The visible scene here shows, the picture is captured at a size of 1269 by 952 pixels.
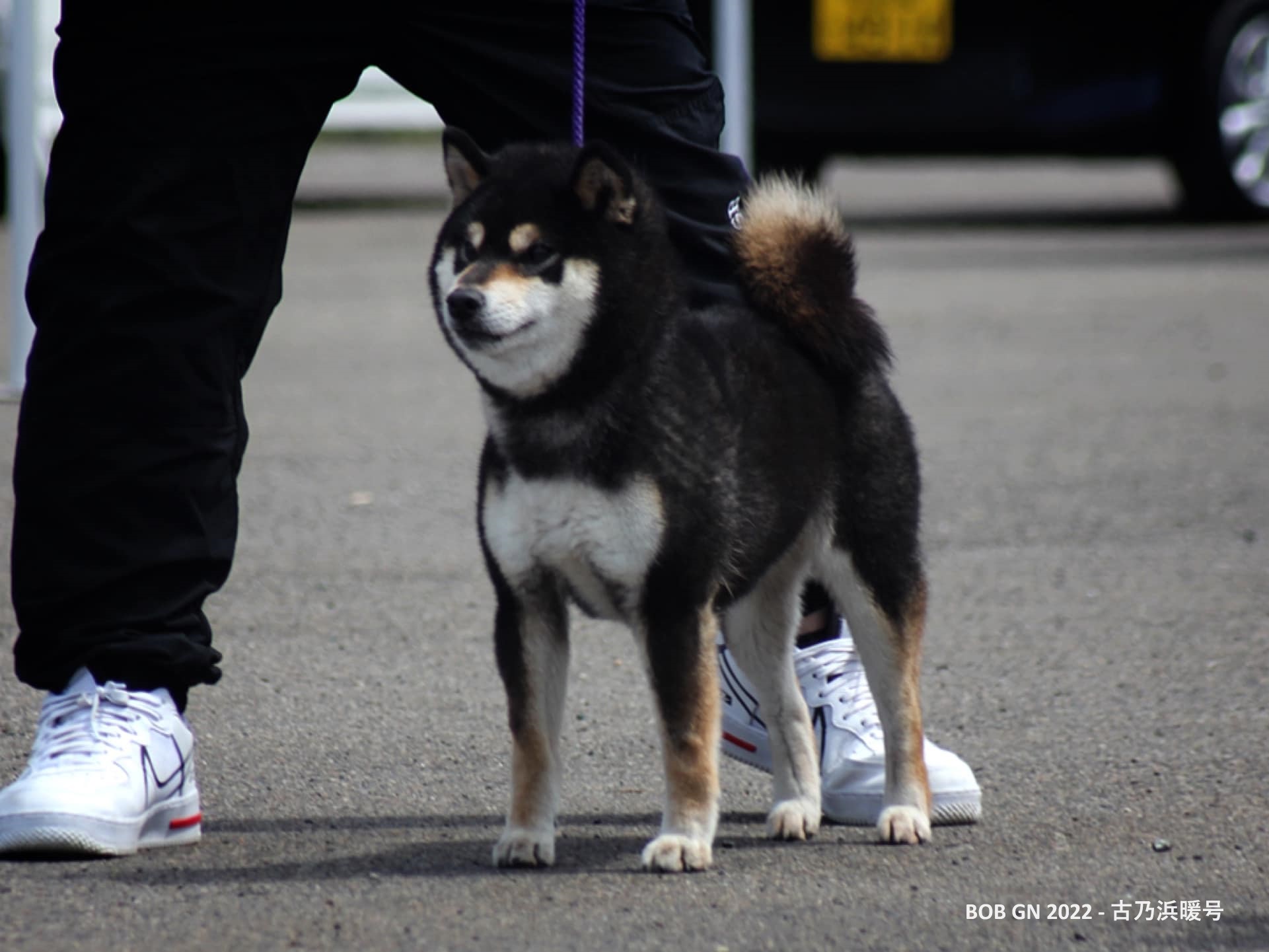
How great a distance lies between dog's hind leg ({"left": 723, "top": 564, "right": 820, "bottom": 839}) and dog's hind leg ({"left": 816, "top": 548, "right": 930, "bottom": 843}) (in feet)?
0.36

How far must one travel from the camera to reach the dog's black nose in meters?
2.80

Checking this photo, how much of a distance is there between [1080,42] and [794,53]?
4.75 feet

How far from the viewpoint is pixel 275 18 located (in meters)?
3.18

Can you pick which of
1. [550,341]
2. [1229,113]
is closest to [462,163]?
[550,341]

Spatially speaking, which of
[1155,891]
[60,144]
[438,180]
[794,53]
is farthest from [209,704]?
[438,180]

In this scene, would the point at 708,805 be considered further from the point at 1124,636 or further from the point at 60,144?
the point at 1124,636

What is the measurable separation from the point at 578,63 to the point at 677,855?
116 centimetres

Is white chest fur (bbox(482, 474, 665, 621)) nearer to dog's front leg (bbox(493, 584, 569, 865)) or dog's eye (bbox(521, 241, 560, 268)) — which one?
dog's front leg (bbox(493, 584, 569, 865))

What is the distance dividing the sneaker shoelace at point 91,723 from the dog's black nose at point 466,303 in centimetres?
79

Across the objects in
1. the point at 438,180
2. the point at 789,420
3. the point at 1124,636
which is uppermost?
the point at 789,420

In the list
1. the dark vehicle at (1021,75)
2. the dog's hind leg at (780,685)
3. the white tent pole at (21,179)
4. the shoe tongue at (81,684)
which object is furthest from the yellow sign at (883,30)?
the shoe tongue at (81,684)

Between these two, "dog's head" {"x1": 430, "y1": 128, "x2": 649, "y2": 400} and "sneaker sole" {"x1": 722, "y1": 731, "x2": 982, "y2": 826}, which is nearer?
"dog's head" {"x1": 430, "y1": 128, "x2": 649, "y2": 400}

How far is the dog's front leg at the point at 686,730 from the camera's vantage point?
2.87m

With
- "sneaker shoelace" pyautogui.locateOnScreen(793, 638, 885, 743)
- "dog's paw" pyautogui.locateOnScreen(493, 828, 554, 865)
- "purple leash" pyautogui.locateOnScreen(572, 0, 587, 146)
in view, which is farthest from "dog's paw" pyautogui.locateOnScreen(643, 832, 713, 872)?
"purple leash" pyautogui.locateOnScreen(572, 0, 587, 146)
